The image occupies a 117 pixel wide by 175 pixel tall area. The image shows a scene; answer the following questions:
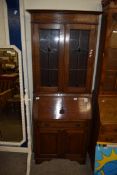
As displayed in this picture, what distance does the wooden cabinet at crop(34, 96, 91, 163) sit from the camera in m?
2.22

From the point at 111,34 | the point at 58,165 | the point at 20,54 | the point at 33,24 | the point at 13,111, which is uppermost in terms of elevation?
the point at 33,24

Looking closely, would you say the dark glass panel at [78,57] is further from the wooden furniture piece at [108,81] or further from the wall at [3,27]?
the wall at [3,27]

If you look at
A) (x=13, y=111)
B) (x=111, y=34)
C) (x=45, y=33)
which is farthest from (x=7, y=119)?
(x=111, y=34)

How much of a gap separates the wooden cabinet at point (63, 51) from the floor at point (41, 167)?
1091 millimetres

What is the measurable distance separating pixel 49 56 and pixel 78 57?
15.0 inches

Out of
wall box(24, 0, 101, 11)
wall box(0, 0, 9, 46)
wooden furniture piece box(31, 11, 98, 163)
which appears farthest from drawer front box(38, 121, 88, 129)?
wall box(24, 0, 101, 11)

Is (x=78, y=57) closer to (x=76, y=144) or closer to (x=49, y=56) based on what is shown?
(x=49, y=56)

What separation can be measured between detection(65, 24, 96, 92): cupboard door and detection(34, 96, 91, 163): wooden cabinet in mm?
193

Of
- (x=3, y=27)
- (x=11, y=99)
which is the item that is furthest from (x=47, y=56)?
(x=11, y=99)

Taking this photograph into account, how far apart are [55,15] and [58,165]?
2050 mm

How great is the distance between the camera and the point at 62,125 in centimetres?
225

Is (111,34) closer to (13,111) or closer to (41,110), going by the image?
(41,110)

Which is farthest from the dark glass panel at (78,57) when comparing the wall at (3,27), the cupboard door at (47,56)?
the wall at (3,27)

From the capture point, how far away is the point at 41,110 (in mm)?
2232
